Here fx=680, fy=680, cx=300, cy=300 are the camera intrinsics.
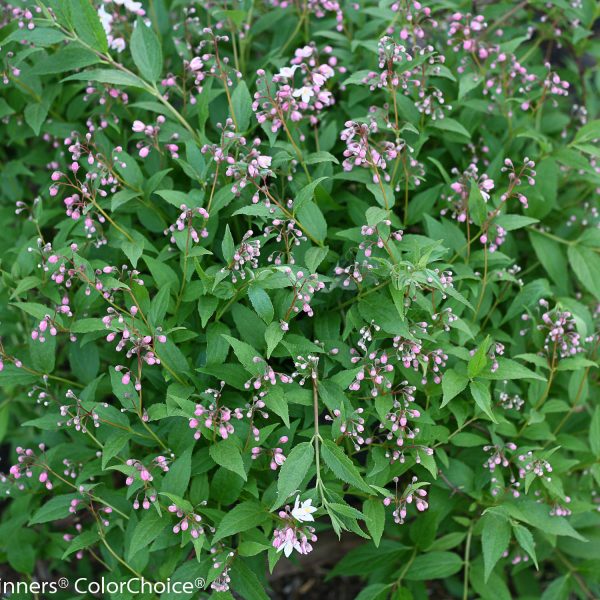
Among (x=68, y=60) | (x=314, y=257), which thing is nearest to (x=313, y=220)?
(x=314, y=257)

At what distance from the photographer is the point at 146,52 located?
3.23 m

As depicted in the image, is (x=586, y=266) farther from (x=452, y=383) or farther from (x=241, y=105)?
(x=241, y=105)

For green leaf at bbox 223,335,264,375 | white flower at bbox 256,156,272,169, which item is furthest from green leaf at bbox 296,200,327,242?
green leaf at bbox 223,335,264,375

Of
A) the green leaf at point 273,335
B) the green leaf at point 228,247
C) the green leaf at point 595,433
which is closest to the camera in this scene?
the green leaf at point 273,335

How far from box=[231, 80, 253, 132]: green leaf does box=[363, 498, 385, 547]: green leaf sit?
71.5 inches

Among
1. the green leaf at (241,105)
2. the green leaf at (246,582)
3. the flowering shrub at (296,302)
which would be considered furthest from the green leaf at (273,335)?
the green leaf at (241,105)

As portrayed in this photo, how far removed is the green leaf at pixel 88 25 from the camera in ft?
9.93

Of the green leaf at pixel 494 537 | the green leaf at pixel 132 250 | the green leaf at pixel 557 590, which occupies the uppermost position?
the green leaf at pixel 132 250

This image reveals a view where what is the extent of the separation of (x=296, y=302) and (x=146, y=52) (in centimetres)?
145

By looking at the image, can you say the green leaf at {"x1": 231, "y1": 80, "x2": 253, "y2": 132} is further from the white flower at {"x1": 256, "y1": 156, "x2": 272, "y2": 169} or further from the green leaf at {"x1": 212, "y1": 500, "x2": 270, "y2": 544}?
the green leaf at {"x1": 212, "y1": 500, "x2": 270, "y2": 544}

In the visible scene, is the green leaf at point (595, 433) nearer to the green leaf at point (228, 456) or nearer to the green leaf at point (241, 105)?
the green leaf at point (228, 456)

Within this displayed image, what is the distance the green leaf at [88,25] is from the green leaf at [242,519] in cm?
212

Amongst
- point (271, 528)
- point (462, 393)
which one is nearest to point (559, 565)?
point (462, 393)

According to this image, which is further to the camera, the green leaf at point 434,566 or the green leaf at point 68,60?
the green leaf at point 434,566
